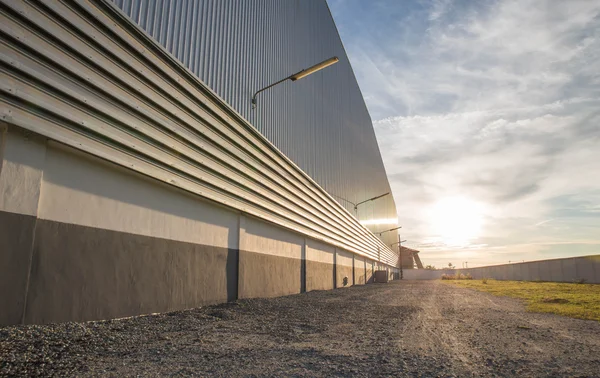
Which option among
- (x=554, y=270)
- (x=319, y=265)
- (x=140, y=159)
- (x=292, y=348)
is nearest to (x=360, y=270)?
(x=319, y=265)

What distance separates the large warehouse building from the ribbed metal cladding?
6cm

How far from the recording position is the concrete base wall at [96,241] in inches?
163

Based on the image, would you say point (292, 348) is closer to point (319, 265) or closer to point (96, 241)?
point (96, 241)

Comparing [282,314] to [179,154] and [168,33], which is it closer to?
[179,154]

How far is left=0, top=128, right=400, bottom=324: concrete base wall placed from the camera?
13.6ft

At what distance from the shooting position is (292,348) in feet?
14.6

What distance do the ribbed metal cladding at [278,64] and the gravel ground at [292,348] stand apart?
16.0 feet

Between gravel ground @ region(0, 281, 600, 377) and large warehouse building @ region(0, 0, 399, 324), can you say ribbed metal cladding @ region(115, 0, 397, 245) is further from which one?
gravel ground @ region(0, 281, 600, 377)

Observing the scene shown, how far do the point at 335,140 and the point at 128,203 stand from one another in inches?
667

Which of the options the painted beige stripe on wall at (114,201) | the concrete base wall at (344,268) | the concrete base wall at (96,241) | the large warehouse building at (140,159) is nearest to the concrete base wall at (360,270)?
the concrete base wall at (344,268)

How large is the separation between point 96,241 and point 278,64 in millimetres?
9861

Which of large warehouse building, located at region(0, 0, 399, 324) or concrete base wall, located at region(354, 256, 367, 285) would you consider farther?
concrete base wall, located at region(354, 256, 367, 285)

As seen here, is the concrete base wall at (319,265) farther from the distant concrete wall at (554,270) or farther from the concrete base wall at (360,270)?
the distant concrete wall at (554,270)

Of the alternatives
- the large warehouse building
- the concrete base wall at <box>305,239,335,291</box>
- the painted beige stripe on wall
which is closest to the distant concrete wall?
the concrete base wall at <box>305,239,335,291</box>
